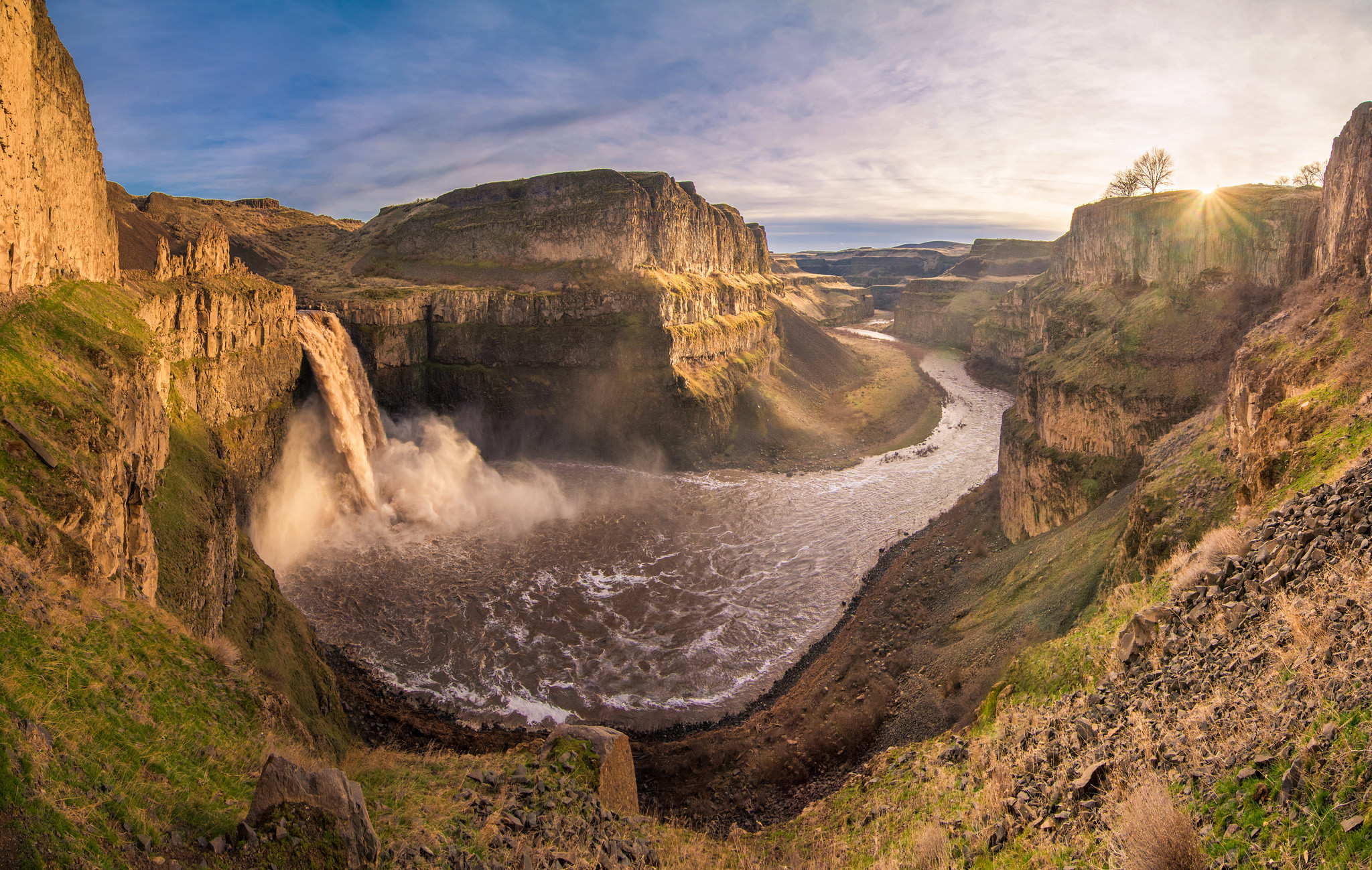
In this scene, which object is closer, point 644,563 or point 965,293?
point 644,563

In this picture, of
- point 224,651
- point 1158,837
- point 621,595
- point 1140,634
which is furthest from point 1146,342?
point 224,651

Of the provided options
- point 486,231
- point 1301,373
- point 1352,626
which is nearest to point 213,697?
point 1352,626

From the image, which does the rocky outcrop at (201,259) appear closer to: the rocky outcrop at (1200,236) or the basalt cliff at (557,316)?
the basalt cliff at (557,316)

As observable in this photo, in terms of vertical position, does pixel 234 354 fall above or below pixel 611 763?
above

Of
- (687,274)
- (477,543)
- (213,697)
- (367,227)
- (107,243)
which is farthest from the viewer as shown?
(367,227)

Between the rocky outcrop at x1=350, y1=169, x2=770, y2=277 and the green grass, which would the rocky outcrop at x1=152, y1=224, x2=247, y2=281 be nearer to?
the green grass

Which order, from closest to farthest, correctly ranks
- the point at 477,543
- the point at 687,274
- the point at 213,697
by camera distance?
the point at 213,697, the point at 477,543, the point at 687,274

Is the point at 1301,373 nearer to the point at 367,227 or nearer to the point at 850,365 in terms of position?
the point at 850,365

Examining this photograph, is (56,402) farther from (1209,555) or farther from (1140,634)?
(1209,555)
